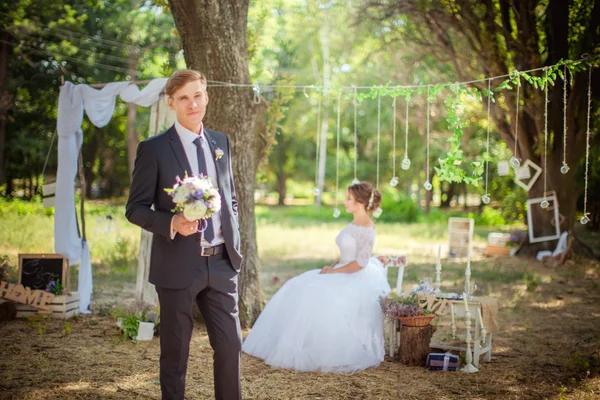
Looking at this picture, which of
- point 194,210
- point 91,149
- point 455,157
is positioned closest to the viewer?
point 194,210

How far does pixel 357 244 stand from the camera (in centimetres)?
582

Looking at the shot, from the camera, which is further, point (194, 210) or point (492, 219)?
point (492, 219)

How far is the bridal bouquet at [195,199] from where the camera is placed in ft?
9.62

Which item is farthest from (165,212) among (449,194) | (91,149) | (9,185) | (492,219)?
(449,194)

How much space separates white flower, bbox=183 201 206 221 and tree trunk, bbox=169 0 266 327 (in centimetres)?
355

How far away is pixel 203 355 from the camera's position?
18.6ft

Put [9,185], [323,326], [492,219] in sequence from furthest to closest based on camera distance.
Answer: [492,219]
[9,185]
[323,326]

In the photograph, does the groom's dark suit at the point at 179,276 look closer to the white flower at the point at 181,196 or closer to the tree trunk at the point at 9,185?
the white flower at the point at 181,196

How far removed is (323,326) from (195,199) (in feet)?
8.74

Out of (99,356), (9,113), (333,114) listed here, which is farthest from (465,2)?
(333,114)

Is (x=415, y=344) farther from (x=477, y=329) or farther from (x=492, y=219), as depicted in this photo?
(x=492, y=219)

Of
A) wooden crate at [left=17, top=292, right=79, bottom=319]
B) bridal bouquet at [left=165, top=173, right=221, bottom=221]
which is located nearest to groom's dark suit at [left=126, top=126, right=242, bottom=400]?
bridal bouquet at [left=165, top=173, right=221, bottom=221]

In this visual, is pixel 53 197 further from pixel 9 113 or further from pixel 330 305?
pixel 9 113

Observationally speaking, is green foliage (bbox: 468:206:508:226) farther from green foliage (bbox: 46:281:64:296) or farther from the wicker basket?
green foliage (bbox: 46:281:64:296)
